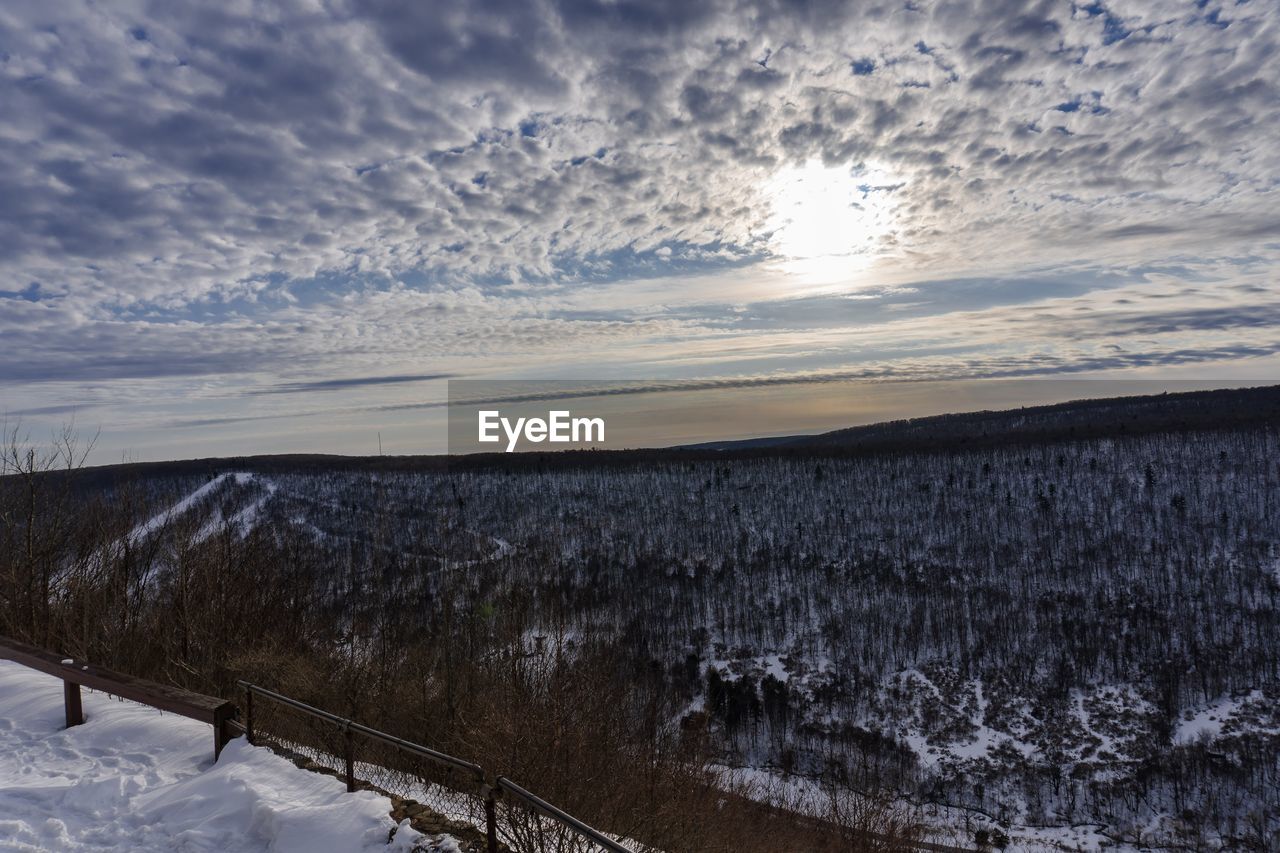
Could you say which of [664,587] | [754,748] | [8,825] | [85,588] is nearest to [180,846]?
[8,825]

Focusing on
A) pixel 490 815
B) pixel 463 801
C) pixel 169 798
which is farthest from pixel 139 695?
pixel 490 815

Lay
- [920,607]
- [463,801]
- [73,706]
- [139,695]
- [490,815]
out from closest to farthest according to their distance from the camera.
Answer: [490,815], [139,695], [463,801], [73,706], [920,607]

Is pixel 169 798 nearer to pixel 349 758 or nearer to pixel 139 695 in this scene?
pixel 139 695

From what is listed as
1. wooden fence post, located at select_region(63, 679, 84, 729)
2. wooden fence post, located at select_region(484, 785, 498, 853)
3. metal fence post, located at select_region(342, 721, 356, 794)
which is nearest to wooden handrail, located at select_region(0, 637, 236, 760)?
wooden fence post, located at select_region(63, 679, 84, 729)

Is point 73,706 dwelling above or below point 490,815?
below

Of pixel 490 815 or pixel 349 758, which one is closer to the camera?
pixel 490 815

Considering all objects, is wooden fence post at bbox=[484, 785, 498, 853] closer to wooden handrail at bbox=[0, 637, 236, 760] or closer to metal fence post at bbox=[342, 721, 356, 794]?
metal fence post at bbox=[342, 721, 356, 794]

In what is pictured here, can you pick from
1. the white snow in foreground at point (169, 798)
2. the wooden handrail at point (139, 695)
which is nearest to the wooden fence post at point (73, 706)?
the wooden handrail at point (139, 695)

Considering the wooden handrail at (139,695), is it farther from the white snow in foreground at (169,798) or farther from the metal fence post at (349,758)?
the metal fence post at (349,758)
